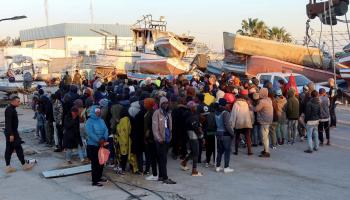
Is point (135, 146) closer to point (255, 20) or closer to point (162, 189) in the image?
point (162, 189)

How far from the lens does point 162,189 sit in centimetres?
836

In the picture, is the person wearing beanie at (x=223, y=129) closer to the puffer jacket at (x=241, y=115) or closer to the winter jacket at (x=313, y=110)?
the puffer jacket at (x=241, y=115)

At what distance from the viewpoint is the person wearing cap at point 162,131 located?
860 cm

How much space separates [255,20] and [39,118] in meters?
44.1

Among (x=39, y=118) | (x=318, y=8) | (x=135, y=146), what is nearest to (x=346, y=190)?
(x=135, y=146)

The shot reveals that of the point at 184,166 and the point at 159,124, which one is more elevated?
the point at 159,124

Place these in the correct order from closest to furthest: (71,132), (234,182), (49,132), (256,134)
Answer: (234,182), (71,132), (256,134), (49,132)

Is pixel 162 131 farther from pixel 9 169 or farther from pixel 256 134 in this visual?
pixel 256 134

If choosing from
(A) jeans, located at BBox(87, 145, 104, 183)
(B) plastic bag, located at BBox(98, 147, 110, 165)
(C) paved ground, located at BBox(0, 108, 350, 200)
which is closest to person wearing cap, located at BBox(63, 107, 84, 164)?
(C) paved ground, located at BBox(0, 108, 350, 200)

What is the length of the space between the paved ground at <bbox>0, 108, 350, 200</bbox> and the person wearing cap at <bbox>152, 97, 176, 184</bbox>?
0.34 meters

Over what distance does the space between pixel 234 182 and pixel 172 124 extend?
1.85 m

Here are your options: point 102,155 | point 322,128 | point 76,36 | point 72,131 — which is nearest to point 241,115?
point 322,128

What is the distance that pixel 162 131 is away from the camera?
28.2 feet

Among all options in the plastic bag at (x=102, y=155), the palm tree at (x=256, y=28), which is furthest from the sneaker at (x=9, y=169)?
the palm tree at (x=256, y=28)
